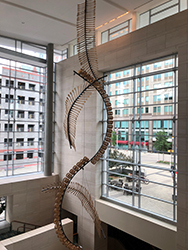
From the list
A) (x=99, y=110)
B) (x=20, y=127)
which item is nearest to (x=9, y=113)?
(x=20, y=127)

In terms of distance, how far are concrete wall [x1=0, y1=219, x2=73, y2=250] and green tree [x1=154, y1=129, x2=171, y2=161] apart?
543cm

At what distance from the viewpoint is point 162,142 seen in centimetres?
873

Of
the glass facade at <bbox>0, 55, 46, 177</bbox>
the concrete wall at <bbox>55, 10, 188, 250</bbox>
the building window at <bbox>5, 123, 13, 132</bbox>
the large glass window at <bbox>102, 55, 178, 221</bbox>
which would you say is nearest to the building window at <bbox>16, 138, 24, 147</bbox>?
the glass facade at <bbox>0, 55, 46, 177</bbox>

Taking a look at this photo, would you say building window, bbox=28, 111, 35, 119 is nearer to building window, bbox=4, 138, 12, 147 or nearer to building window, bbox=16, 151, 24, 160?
building window, bbox=4, 138, 12, 147

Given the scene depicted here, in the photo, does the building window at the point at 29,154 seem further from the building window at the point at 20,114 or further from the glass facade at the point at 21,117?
the building window at the point at 20,114

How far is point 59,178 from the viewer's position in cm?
1308

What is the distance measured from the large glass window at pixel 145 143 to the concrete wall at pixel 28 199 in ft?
12.2

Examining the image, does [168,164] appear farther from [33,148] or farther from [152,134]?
[33,148]

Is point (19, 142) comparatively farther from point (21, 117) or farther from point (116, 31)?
point (116, 31)

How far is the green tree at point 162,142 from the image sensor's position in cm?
859

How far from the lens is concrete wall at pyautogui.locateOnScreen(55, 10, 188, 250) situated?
7.35 m

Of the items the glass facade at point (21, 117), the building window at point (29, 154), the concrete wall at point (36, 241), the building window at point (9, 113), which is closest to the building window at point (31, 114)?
the glass facade at point (21, 117)

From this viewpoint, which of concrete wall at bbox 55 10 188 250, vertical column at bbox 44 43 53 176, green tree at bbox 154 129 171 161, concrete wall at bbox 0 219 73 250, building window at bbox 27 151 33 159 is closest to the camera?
concrete wall at bbox 55 10 188 250

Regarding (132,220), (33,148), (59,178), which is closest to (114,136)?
(132,220)
